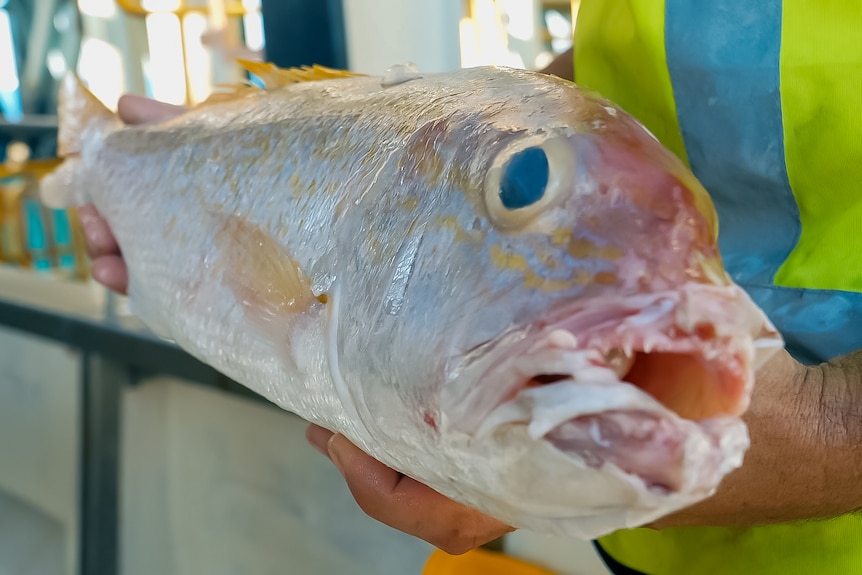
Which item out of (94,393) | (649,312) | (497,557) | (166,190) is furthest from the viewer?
(94,393)

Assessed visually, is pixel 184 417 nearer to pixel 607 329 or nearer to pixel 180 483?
pixel 180 483

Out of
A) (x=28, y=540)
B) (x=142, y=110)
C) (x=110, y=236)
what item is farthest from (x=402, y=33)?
(x=28, y=540)

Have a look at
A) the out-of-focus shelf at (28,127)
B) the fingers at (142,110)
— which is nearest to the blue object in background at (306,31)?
the fingers at (142,110)

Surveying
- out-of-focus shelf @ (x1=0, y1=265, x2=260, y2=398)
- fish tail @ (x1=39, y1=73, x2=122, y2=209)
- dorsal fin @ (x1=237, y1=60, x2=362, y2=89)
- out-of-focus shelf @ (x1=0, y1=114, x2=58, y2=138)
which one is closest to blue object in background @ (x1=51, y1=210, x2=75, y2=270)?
out-of-focus shelf @ (x1=0, y1=265, x2=260, y2=398)

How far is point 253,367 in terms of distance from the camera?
578 millimetres

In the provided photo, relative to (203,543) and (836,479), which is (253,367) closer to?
(836,479)

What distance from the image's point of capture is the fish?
0.86ft

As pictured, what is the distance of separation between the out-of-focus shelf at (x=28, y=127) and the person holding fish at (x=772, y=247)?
8.76 feet

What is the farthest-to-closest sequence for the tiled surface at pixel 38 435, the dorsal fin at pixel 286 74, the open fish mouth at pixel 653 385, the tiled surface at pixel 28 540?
1. the tiled surface at pixel 28 540
2. the tiled surface at pixel 38 435
3. the dorsal fin at pixel 286 74
4. the open fish mouth at pixel 653 385

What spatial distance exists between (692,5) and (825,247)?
24 centimetres

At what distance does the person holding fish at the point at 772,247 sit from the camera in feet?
1.54

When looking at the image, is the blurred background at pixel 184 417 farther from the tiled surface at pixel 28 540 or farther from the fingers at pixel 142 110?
the fingers at pixel 142 110

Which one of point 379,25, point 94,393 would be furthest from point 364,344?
point 94,393

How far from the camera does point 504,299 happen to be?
304mm
